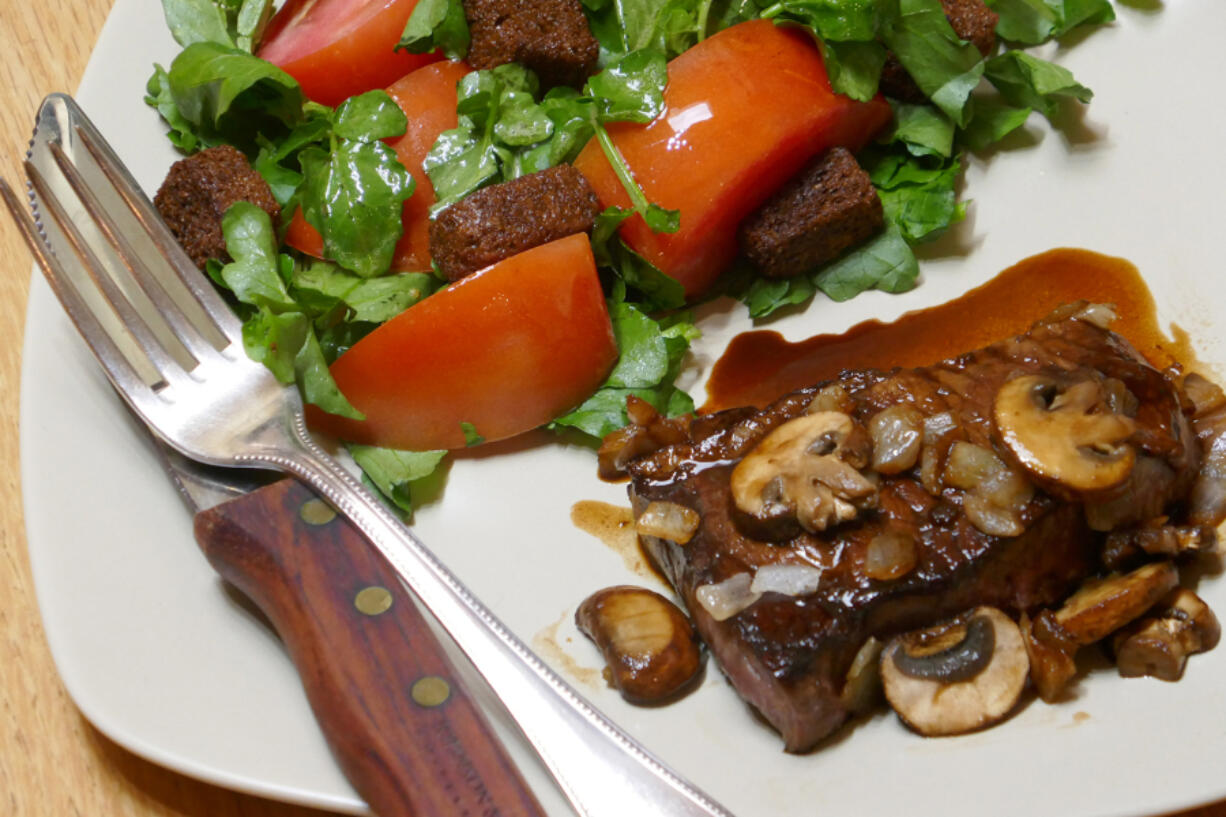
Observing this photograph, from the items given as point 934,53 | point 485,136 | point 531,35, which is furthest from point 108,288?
point 934,53

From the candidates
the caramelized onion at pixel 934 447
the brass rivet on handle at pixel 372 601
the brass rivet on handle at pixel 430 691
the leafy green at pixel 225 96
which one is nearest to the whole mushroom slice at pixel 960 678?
the caramelized onion at pixel 934 447

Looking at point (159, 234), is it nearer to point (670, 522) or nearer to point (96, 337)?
point (96, 337)

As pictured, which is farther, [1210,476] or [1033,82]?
[1033,82]

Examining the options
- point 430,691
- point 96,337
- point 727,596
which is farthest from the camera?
point 96,337

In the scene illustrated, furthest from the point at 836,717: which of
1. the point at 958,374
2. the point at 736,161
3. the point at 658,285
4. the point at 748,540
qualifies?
the point at 736,161

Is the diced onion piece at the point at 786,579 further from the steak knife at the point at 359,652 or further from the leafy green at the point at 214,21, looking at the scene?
the leafy green at the point at 214,21

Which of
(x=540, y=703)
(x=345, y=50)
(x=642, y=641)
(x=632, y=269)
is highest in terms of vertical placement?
(x=345, y=50)
